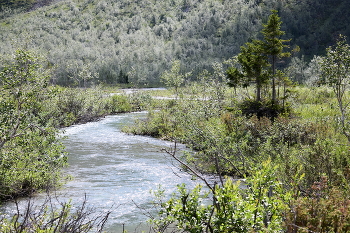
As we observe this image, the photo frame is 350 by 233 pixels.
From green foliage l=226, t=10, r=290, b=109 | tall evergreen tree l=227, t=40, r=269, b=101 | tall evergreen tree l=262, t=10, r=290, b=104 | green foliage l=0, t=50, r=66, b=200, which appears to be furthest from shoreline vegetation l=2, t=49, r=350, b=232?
tall evergreen tree l=262, t=10, r=290, b=104

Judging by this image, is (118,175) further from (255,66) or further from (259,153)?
(255,66)

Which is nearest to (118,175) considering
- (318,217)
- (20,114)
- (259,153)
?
(259,153)

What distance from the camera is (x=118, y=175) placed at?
17016mm

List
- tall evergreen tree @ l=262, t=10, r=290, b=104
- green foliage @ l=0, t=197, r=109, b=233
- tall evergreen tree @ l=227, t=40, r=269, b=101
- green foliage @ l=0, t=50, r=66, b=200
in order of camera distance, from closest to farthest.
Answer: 1. green foliage @ l=0, t=197, r=109, b=233
2. green foliage @ l=0, t=50, r=66, b=200
3. tall evergreen tree @ l=262, t=10, r=290, b=104
4. tall evergreen tree @ l=227, t=40, r=269, b=101

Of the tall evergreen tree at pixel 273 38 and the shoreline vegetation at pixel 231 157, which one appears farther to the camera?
the tall evergreen tree at pixel 273 38

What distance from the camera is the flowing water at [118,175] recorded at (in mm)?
11970

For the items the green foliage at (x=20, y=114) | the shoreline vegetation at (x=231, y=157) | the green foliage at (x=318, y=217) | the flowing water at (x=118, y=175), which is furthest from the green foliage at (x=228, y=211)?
the green foliage at (x=20, y=114)

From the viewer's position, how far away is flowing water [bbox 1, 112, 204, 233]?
11970 millimetres

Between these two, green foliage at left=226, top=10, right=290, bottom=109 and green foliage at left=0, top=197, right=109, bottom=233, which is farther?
green foliage at left=226, top=10, right=290, bottom=109

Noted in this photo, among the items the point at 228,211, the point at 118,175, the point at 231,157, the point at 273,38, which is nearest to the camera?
the point at 228,211

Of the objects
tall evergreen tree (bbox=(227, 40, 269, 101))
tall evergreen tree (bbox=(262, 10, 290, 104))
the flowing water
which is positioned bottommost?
the flowing water

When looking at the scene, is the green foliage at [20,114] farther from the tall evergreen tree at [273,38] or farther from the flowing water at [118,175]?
the tall evergreen tree at [273,38]

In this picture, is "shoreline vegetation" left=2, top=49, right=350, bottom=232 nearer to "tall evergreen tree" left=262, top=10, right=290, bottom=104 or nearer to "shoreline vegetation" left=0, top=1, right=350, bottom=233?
"shoreline vegetation" left=0, top=1, right=350, bottom=233

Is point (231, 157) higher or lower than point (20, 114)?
lower
